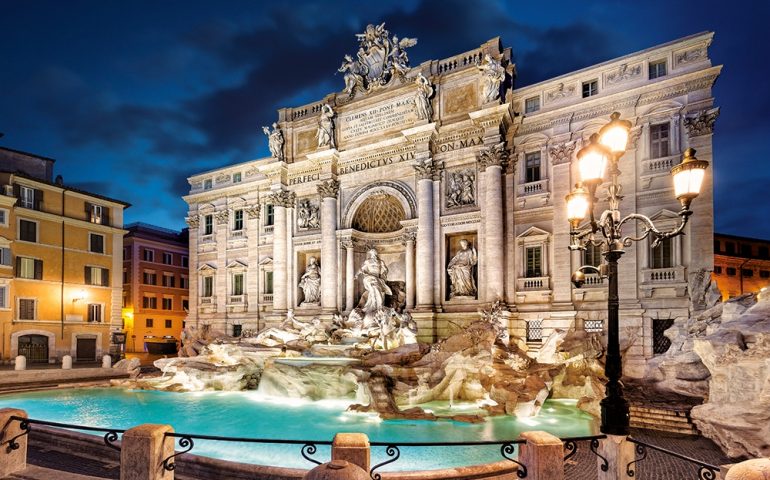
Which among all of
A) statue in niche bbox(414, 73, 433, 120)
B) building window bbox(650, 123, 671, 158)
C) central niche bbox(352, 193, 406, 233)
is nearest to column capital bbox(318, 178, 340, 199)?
central niche bbox(352, 193, 406, 233)

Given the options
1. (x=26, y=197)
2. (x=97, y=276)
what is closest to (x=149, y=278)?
(x=97, y=276)

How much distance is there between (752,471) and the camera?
11.7ft

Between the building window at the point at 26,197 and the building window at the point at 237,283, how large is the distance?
13.0 meters

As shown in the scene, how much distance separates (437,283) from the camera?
73.7 feet

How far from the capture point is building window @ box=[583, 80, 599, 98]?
65.8 feet

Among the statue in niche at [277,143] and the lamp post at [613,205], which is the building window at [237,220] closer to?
the statue in niche at [277,143]

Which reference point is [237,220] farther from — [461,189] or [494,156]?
[494,156]

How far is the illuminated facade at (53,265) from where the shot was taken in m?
26.5

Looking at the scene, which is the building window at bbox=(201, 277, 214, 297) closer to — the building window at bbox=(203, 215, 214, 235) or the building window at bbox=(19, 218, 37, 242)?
A: the building window at bbox=(203, 215, 214, 235)

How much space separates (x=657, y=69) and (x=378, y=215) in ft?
50.3

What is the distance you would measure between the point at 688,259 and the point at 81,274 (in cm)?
3500

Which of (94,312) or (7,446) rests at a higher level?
(7,446)

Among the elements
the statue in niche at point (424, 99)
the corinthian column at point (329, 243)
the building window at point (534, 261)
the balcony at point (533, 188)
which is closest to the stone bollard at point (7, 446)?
the corinthian column at point (329, 243)

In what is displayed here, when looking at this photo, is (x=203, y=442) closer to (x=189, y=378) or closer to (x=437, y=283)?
(x=189, y=378)
